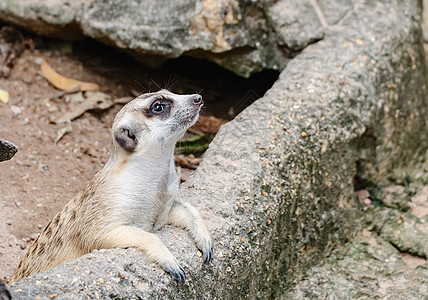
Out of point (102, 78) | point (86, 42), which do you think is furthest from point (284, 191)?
point (86, 42)

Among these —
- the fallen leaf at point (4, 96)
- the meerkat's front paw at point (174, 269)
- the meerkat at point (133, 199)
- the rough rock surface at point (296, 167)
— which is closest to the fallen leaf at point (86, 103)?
the fallen leaf at point (4, 96)

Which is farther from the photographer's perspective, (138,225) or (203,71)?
(203,71)

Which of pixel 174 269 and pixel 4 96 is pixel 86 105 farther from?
pixel 174 269

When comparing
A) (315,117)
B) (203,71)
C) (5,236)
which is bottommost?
(5,236)

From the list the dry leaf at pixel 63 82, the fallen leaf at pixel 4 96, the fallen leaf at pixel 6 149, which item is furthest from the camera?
the dry leaf at pixel 63 82

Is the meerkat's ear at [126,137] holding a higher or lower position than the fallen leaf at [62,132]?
higher

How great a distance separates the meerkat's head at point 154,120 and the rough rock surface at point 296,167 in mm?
380

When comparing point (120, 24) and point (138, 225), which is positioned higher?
point (120, 24)

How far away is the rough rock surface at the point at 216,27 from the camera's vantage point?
5023 mm

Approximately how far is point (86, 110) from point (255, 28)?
142 cm

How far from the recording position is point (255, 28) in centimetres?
512

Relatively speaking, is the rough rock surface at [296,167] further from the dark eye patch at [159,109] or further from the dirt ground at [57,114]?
the dirt ground at [57,114]

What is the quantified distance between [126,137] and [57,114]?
193cm

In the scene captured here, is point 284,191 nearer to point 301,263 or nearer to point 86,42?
point 301,263
